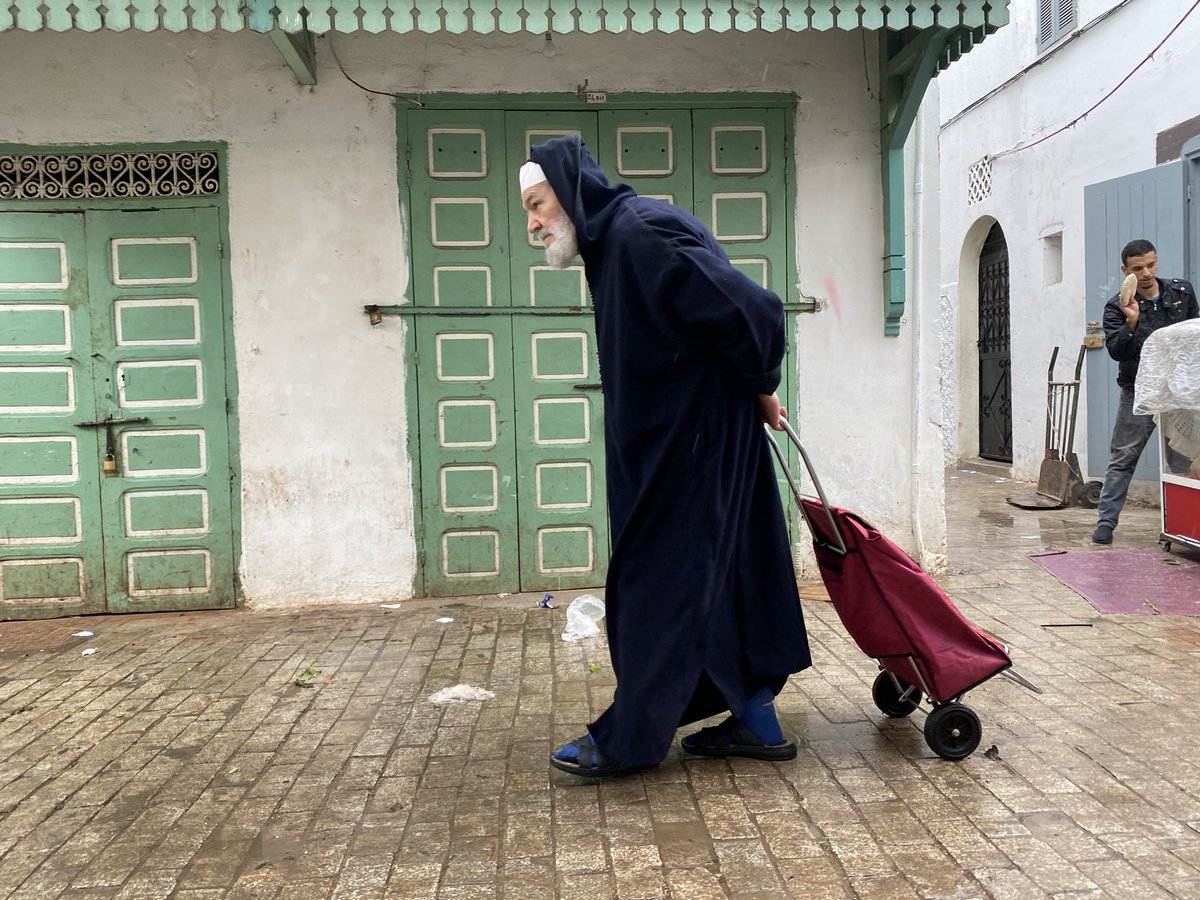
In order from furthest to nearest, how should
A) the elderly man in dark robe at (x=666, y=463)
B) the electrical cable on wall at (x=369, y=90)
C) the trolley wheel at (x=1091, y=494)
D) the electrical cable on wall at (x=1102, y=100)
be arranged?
1. the trolley wheel at (x=1091, y=494)
2. the electrical cable on wall at (x=1102, y=100)
3. the electrical cable on wall at (x=369, y=90)
4. the elderly man in dark robe at (x=666, y=463)

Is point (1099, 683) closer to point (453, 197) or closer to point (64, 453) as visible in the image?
point (453, 197)

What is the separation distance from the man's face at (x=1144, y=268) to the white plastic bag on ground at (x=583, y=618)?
4.36 meters

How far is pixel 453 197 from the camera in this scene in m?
5.85

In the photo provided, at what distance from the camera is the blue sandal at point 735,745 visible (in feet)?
10.3

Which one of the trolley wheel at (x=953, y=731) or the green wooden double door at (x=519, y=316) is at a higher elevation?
the green wooden double door at (x=519, y=316)

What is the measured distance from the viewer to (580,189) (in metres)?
2.91

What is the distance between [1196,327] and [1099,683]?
2866mm

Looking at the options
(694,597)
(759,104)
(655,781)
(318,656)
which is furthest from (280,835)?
(759,104)

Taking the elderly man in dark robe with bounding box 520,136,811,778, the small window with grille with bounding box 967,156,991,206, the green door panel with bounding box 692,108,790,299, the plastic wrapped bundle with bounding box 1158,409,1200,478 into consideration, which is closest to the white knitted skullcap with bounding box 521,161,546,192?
the elderly man in dark robe with bounding box 520,136,811,778

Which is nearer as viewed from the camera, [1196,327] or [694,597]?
[694,597]

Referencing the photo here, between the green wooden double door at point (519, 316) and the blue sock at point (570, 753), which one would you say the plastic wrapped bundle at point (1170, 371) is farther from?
the blue sock at point (570, 753)

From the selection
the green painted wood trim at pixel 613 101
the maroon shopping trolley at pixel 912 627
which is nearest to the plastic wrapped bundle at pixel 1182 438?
the green painted wood trim at pixel 613 101

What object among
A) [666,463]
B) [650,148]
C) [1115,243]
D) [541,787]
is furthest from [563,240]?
[1115,243]

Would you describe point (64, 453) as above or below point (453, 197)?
below
